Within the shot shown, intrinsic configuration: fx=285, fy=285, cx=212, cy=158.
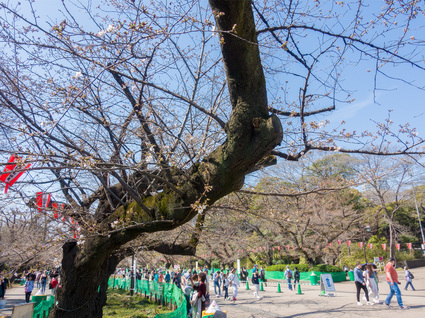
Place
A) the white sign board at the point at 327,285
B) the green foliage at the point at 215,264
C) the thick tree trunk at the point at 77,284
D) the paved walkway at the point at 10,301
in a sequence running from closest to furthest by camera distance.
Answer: the thick tree trunk at the point at 77,284
the paved walkway at the point at 10,301
the white sign board at the point at 327,285
the green foliage at the point at 215,264

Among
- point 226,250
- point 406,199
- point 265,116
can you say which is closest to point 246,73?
point 265,116

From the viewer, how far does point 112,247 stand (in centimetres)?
504

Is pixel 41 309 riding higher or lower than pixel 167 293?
higher

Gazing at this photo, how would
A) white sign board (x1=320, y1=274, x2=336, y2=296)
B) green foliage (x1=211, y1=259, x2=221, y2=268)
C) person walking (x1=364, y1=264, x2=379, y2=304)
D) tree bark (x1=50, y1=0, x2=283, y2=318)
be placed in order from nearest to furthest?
tree bark (x1=50, y1=0, x2=283, y2=318) → person walking (x1=364, y1=264, x2=379, y2=304) → white sign board (x1=320, y1=274, x2=336, y2=296) → green foliage (x1=211, y1=259, x2=221, y2=268)

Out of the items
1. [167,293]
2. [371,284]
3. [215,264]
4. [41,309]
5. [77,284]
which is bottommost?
[215,264]

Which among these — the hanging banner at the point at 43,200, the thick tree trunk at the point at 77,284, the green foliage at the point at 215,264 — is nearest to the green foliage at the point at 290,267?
the green foliage at the point at 215,264

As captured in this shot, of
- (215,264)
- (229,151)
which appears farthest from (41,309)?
(215,264)

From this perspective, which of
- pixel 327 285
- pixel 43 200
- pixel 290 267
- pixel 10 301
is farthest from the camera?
pixel 290 267

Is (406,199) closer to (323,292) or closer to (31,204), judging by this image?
(323,292)

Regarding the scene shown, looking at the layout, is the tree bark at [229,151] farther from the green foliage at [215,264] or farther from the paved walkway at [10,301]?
the green foliage at [215,264]

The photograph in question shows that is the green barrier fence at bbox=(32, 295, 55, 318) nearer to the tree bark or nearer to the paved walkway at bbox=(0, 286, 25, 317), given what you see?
the paved walkway at bbox=(0, 286, 25, 317)

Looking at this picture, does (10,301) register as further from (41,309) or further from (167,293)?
(167,293)

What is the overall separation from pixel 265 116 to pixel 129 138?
3803 millimetres

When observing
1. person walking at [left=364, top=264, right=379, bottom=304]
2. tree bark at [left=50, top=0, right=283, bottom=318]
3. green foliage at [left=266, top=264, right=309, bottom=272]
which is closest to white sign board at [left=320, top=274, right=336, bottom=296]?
person walking at [left=364, top=264, right=379, bottom=304]
